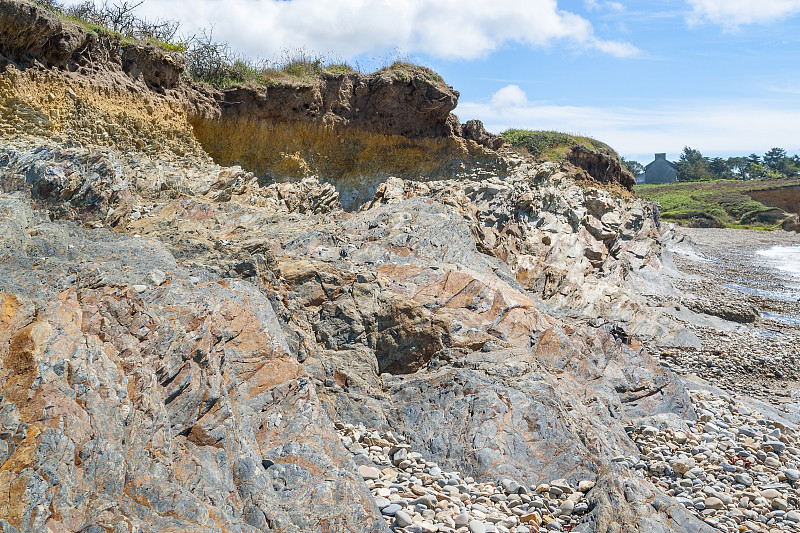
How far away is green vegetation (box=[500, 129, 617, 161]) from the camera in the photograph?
24.3 m

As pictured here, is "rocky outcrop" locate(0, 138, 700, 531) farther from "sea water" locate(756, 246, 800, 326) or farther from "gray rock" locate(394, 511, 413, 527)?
"sea water" locate(756, 246, 800, 326)

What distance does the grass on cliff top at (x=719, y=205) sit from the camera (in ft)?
209

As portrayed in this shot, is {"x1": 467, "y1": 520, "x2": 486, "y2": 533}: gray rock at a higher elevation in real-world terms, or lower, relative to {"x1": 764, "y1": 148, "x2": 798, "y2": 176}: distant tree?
lower

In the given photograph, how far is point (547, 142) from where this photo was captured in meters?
26.8

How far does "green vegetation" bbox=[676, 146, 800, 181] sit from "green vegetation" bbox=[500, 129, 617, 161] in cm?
8531

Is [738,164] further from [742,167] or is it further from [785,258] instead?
[785,258]

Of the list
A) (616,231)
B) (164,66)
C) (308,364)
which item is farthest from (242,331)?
(616,231)

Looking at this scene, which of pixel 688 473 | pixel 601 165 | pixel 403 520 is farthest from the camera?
pixel 601 165

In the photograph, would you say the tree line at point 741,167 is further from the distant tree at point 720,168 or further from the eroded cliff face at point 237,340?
the eroded cliff face at point 237,340

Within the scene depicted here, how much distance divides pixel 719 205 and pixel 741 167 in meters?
46.9

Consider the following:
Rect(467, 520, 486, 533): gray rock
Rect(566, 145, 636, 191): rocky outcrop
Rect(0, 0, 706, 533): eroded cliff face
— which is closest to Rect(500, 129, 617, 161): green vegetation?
Rect(566, 145, 636, 191): rocky outcrop

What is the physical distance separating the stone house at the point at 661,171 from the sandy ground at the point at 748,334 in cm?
7444

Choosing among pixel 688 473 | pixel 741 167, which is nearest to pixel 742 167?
pixel 741 167

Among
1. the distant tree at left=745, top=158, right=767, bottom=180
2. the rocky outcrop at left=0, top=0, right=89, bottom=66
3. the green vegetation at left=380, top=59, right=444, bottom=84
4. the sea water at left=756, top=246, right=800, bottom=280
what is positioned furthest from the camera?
the distant tree at left=745, top=158, right=767, bottom=180
